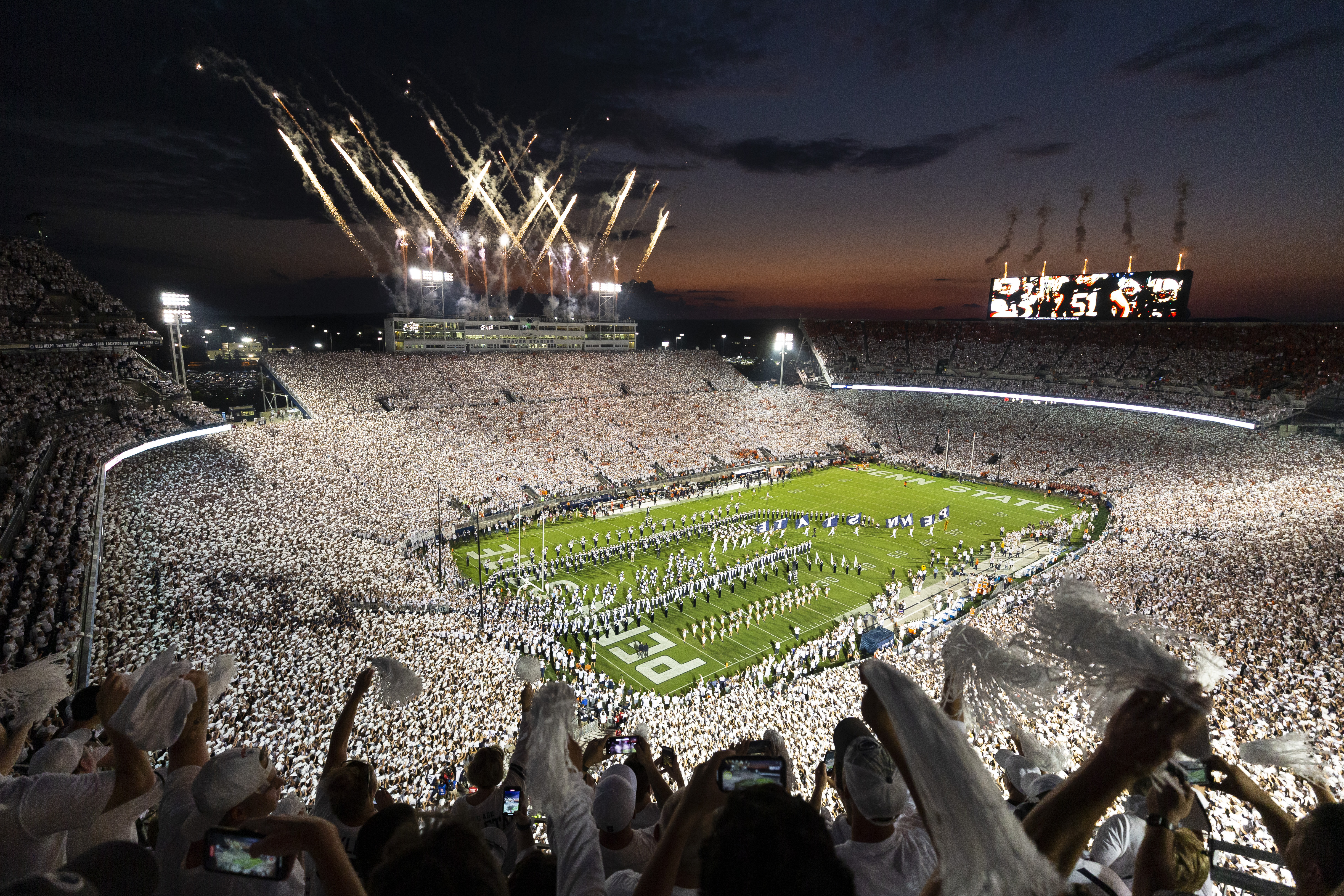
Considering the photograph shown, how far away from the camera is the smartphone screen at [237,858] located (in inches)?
71.2

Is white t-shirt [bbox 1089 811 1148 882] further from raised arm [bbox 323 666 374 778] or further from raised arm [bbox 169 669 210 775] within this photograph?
raised arm [bbox 169 669 210 775]

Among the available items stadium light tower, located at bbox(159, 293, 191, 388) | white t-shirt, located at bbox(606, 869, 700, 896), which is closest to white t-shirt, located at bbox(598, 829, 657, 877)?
white t-shirt, located at bbox(606, 869, 700, 896)

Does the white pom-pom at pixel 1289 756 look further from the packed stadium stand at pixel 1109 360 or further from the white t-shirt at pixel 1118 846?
the packed stadium stand at pixel 1109 360

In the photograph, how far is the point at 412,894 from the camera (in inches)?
54.2

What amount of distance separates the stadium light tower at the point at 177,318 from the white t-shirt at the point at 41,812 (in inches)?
1630

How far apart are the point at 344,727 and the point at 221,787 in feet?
5.46

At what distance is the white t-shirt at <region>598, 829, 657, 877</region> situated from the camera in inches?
109

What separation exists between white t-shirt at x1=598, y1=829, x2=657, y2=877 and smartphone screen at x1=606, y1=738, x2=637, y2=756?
3.18 ft

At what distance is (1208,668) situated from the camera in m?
1.93

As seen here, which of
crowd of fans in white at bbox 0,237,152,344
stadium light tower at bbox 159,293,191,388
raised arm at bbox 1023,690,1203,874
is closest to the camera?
raised arm at bbox 1023,690,1203,874

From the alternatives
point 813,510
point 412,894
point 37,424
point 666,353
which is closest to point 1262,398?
point 813,510

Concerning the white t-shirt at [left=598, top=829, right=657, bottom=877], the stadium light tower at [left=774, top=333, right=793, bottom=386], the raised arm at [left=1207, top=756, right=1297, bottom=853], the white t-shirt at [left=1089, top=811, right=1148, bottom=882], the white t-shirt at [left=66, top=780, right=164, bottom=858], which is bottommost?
the white t-shirt at [left=1089, top=811, right=1148, bottom=882]

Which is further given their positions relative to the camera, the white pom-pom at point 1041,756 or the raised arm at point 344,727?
the white pom-pom at point 1041,756

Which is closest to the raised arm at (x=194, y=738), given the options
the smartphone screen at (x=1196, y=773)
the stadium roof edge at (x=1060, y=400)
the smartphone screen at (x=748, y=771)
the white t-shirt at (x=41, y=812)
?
the white t-shirt at (x=41, y=812)
